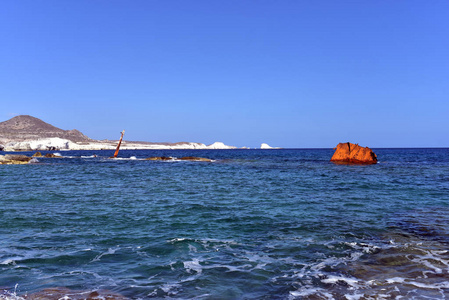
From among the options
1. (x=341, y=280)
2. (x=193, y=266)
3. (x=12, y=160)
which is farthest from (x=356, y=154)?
(x=12, y=160)

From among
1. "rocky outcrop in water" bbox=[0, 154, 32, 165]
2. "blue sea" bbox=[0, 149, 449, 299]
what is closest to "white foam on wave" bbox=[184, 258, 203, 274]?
"blue sea" bbox=[0, 149, 449, 299]

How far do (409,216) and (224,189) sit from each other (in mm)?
12884

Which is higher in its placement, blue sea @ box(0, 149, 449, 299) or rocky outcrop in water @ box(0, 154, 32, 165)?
rocky outcrop in water @ box(0, 154, 32, 165)

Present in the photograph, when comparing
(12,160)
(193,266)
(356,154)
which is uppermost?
(356,154)

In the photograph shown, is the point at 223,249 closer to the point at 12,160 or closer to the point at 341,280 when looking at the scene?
the point at 341,280

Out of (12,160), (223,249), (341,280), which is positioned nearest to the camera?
(341,280)

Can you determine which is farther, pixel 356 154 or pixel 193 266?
pixel 356 154

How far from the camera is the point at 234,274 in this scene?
8.09 meters

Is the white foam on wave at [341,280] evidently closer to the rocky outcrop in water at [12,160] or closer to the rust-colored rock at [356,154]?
the rust-colored rock at [356,154]

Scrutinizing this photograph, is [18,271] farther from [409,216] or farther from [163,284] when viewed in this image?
[409,216]

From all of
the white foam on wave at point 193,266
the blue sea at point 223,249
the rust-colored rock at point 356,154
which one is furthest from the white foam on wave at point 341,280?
the rust-colored rock at point 356,154

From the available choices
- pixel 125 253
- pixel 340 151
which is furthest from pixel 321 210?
pixel 340 151

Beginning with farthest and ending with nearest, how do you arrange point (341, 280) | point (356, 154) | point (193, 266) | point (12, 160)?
point (356, 154) < point (12, 160) < point (193, 266) < point (341, 280)

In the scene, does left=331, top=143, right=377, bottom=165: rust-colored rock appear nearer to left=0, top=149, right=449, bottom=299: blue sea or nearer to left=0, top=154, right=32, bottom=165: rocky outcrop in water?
left=0, top=149, right=449, bottom=299: blue sea
